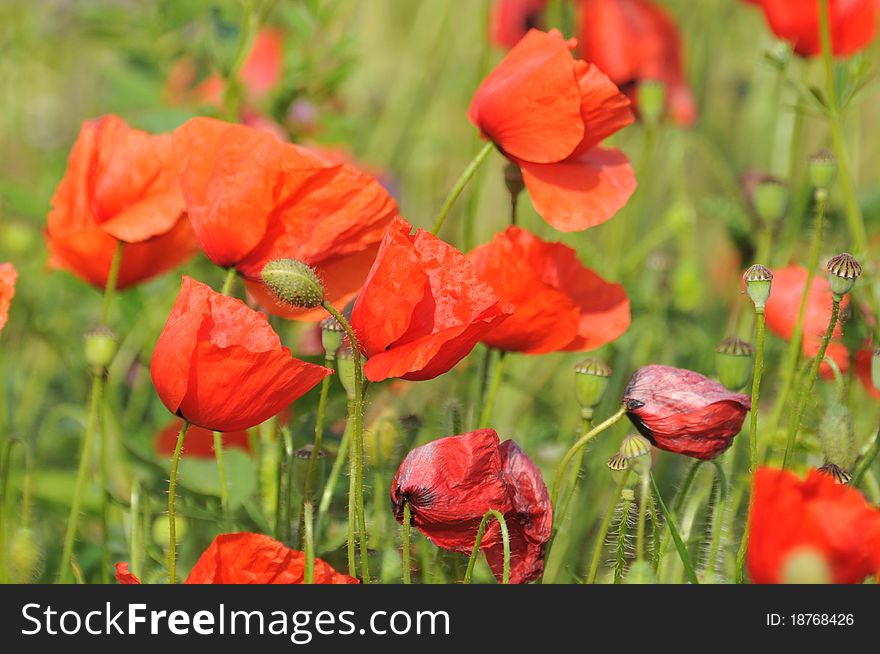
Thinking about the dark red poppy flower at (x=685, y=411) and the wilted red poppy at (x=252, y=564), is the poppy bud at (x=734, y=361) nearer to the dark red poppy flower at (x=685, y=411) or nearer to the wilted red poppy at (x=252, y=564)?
the dark red poppy flower at (x=685, y=411)

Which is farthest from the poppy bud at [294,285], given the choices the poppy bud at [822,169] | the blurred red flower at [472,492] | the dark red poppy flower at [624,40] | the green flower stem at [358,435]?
the dark red poppy flower at [624,40]

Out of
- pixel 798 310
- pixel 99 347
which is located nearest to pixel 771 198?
pixel 798 310

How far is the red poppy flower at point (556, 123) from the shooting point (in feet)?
3.22

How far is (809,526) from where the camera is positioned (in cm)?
75

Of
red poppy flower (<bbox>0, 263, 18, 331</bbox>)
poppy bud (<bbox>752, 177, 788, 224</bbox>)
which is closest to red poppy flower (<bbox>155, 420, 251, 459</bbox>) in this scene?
red poppy flower (<bbox>0, 263, 18, 331</bbox>)

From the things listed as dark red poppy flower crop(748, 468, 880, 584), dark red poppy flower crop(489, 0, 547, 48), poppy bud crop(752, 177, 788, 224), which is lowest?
dark red poppy flower crop(748, 468, 880, 584)

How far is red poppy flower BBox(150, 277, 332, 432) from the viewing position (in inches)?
31.5

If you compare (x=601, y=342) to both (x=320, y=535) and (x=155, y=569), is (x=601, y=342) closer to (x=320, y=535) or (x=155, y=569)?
(x=320, y=535)

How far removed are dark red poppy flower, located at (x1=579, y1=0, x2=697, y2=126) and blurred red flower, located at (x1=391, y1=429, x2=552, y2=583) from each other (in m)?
1.09

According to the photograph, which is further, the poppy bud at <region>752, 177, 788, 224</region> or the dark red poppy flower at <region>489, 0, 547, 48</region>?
the dark red poppy flower at <region>489, 0, 547, 48</region>

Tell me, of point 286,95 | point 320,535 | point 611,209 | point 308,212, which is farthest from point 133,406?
point 611,209

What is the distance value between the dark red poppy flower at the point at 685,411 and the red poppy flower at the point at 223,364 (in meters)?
0.24

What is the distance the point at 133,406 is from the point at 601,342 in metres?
0.85

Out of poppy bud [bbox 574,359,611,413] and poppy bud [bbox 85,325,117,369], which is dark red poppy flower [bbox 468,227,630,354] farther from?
poppy bud [bbox 85,325,117,369]
